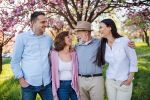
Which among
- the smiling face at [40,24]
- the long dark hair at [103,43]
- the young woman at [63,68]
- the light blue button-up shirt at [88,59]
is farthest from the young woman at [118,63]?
the smiling face at [40,24]

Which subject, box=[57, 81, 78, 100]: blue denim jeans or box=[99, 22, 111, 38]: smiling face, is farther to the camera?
box=[57, 81, 78, 100]: blue denim jeans

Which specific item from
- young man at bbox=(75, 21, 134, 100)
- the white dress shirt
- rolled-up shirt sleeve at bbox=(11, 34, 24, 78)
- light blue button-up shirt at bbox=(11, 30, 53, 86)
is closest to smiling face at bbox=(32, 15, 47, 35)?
light blue button-up shirt at bbox=(11, 30, 53, 86)

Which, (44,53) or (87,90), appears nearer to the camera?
(44,53)

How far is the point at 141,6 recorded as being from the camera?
1101cm

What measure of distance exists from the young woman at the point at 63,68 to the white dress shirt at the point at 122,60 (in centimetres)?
60

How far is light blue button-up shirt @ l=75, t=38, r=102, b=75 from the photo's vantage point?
22.8ft

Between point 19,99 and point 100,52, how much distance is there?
5306 millimetres

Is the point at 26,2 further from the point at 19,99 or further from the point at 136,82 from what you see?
the point at 136,82

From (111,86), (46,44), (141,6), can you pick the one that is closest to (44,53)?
(46,44)

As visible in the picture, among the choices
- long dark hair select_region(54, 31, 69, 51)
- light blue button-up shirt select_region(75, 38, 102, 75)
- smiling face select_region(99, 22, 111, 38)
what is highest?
smiling face select_region(99, 22, 111, 38)

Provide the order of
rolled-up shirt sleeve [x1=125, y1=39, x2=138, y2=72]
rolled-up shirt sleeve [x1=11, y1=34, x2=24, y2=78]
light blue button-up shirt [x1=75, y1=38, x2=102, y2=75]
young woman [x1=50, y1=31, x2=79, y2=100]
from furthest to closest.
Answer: light blue button-up shirt [x1=75, y1=38, x2=102, y2=75]
young woman [x1=50, y1=31, x2=79, y2=100]
rolled-up shirt sleeve [x1=11, y1=34, x2=24, y2=78]
rolled-up shirt sleeve [x1=125, y1=39, x2=138, y2=72]

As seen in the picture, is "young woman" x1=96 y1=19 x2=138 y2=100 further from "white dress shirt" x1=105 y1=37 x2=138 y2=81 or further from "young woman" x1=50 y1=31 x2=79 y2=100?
"young woman" x1=50 y1=31 x2=79 y2=100

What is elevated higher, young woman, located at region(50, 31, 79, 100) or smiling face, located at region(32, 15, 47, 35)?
→ smiling face, located at region(32, 15, 47, 35)

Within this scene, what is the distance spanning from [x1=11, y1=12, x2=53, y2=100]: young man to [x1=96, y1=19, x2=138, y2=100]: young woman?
92 cm
